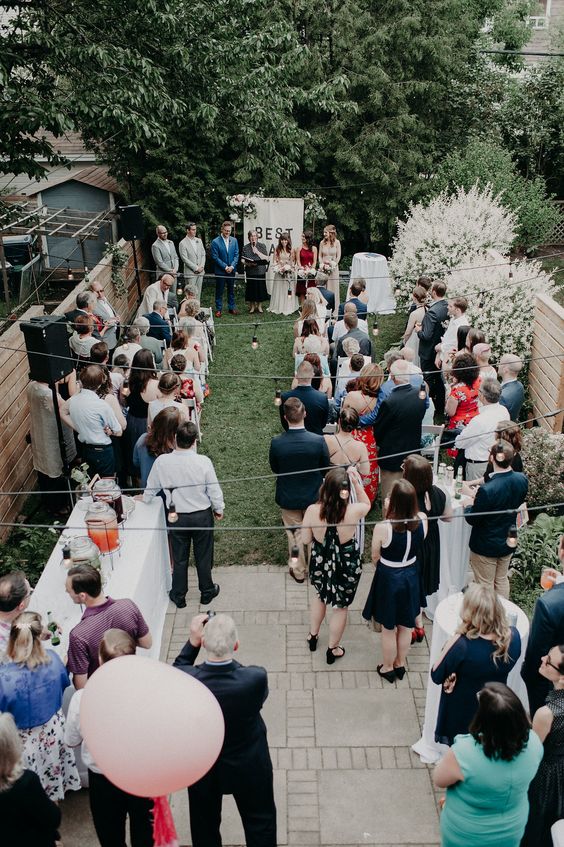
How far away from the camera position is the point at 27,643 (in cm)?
406

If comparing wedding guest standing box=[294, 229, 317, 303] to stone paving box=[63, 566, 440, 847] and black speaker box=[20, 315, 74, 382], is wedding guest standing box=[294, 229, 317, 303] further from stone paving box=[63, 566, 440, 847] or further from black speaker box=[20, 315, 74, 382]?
stone paving box=[63, 566, 440, 847]

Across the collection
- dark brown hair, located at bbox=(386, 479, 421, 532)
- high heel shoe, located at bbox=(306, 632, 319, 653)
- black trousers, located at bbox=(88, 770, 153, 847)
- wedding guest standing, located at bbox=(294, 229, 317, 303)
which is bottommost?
high heel shoe, located at bbox=(306, 632, 319, 653)

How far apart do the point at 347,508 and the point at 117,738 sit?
2.46 m

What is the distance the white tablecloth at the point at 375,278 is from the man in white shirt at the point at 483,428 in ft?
23.2

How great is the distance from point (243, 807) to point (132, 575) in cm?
190

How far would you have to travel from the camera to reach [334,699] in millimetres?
5578

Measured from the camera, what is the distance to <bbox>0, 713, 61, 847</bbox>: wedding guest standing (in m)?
3.45

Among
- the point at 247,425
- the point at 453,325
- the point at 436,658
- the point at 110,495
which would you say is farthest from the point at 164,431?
the point at 453,325

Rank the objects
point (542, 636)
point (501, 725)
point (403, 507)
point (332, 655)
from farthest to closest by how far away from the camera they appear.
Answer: point (332, 655)
point (403, 507)
point (542, 636)
point (501, 725)

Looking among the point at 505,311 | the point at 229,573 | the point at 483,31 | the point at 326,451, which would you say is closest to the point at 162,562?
the point at 229,573

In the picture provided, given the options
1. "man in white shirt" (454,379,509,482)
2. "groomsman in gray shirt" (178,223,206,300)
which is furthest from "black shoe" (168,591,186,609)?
"groomsman in gray shirt" (178,223,206,300)

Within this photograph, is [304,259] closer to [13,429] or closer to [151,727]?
[13,429]

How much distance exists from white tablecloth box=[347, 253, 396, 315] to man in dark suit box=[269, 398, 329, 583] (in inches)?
295

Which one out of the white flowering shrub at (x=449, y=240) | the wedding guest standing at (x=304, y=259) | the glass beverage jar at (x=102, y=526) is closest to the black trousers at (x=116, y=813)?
the glass beverage jar at (x=102, y=526)
